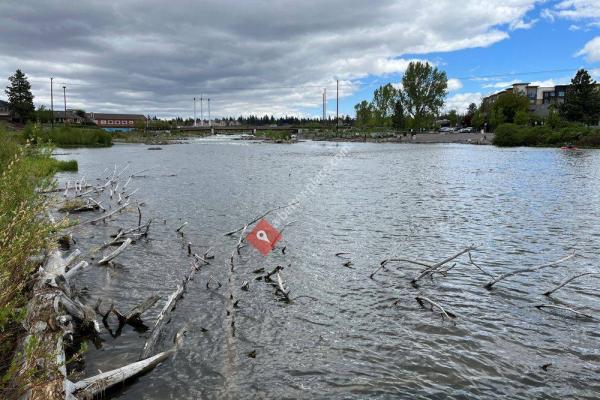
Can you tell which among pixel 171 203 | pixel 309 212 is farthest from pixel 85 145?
pixel 309 212

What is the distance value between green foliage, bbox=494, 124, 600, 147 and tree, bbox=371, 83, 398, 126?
79969 millimetres

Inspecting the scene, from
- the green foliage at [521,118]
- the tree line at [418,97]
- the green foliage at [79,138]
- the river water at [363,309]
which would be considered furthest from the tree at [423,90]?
the river water at [363,309]

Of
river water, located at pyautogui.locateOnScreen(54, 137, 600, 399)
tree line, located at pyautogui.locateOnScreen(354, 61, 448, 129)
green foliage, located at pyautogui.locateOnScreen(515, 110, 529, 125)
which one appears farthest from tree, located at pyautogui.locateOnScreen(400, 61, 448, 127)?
river water, located at pyautogui.locateOnScreen(54, 137, 600, 399)

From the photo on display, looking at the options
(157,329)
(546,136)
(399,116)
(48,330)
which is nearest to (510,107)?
(399,116)

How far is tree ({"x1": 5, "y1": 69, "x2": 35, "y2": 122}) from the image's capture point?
135750 millimetres

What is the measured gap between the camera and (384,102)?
182875 millimetres

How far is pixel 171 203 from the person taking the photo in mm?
27125

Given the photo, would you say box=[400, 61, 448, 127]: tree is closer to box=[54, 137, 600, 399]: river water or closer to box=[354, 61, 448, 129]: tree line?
box=[354, 61, 448, 129]: tree line

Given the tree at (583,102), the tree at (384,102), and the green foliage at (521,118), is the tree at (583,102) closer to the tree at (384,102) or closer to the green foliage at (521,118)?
the green foliage at (521,118)

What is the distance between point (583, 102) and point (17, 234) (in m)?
132

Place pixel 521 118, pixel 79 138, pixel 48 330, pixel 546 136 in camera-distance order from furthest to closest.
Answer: pixel 521 118 → pixel 546 136 → pixel 79 138 → pixel 48 330

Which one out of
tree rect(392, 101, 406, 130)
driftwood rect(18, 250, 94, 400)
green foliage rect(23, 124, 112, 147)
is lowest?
driftwood rect(18, 250, 94, 400)

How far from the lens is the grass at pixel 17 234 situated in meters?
5.63

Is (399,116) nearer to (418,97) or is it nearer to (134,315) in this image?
(418,97)
